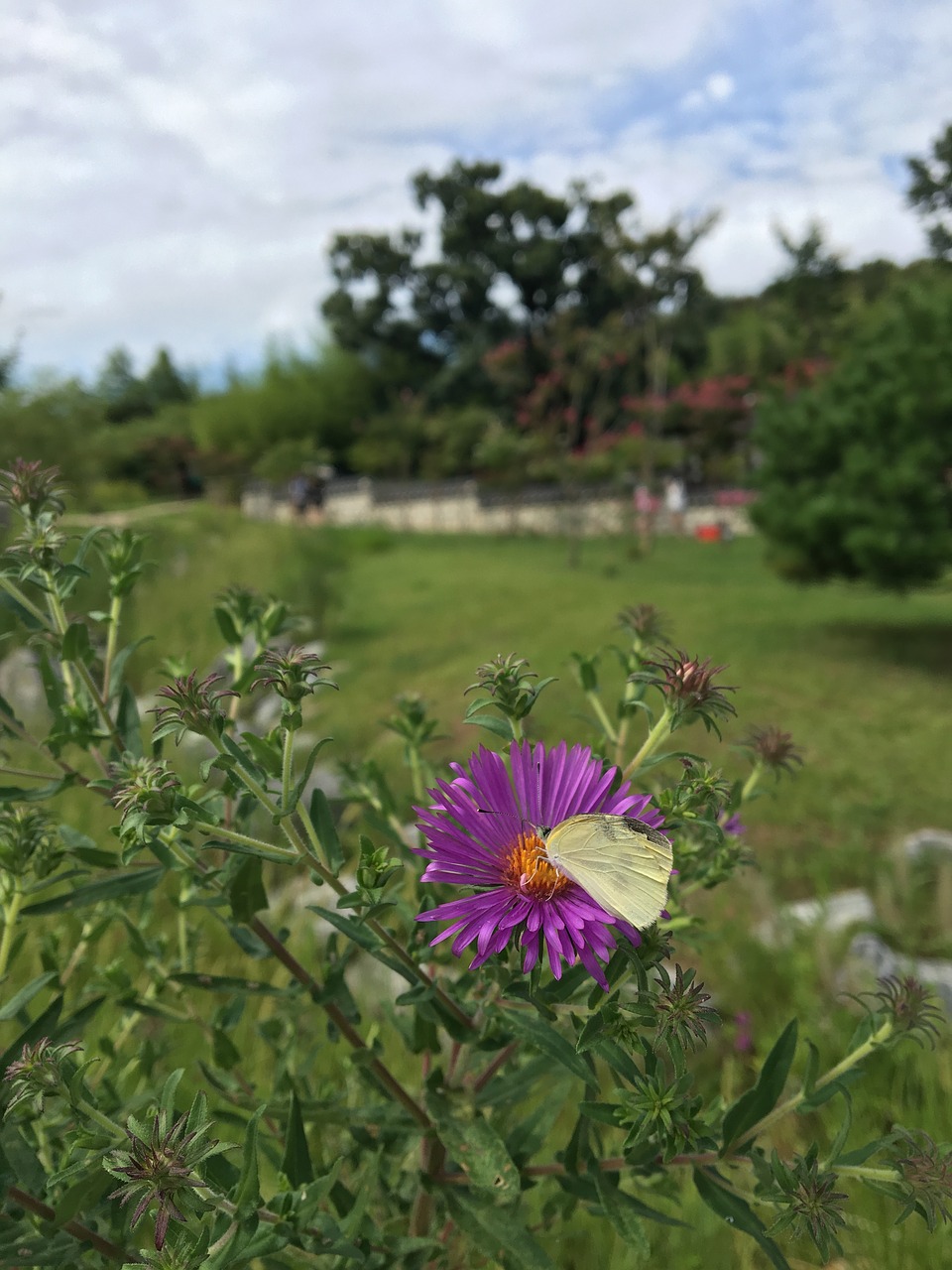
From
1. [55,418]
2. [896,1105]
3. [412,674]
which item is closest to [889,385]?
[412,674]

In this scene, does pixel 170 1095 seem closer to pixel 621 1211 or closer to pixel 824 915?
pixel 621 1211

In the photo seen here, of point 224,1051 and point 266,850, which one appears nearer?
point 266,850

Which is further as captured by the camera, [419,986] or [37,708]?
[37,708]

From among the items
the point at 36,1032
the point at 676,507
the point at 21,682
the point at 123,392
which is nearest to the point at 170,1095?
the point at 36,1032

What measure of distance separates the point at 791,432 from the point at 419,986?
526 centimetres

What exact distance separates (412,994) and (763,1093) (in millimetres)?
331

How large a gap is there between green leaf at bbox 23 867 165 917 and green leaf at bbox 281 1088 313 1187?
0.77 feet

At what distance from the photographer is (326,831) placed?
2.50 ft

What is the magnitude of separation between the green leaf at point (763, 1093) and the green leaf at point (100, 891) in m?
0.56

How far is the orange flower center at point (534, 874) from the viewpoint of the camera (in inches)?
23.8

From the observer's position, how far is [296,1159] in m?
0.75

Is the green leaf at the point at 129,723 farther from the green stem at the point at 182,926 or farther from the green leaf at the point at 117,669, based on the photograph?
the green stem at the point at 182,926

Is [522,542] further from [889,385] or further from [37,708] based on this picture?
[37,708]

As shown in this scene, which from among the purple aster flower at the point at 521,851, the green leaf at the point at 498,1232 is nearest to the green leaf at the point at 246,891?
the purple aster flower at the point at 521,851
